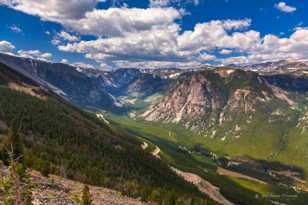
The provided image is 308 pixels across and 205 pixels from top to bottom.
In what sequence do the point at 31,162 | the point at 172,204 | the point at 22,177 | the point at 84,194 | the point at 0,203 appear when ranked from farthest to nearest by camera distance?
1. the point at 172,204
2. the point at 31,162
3. the point at 0,203
4. the point at 84,194
5. the point at 22,177

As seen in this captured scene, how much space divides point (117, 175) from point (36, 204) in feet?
516

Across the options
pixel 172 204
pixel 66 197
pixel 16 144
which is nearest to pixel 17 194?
pixel 66 197

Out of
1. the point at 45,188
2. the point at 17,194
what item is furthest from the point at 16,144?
the point at 17,194

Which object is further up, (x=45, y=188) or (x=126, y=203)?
(x=45, y=188)

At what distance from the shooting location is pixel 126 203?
64.7m

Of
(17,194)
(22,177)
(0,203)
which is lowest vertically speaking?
(0,203)

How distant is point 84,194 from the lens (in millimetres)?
36281

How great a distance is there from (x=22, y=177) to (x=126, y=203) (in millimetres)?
33746

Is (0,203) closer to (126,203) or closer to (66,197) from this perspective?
(66,197)

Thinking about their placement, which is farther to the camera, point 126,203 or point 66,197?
point 126,203

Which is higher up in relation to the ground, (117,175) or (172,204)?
(172,204)

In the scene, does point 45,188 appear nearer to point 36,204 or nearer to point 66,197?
point 66,197

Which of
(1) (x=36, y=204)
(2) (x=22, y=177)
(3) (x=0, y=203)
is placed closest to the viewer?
(2) (x=22, y=177)

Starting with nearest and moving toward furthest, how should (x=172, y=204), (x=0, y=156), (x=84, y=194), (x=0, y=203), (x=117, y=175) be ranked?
1. (x=84, y=194)
2. (x=0, y=203)
3. (x=0, y=156)
4. (x=172, y=204)
5. (x=117, y=175)
